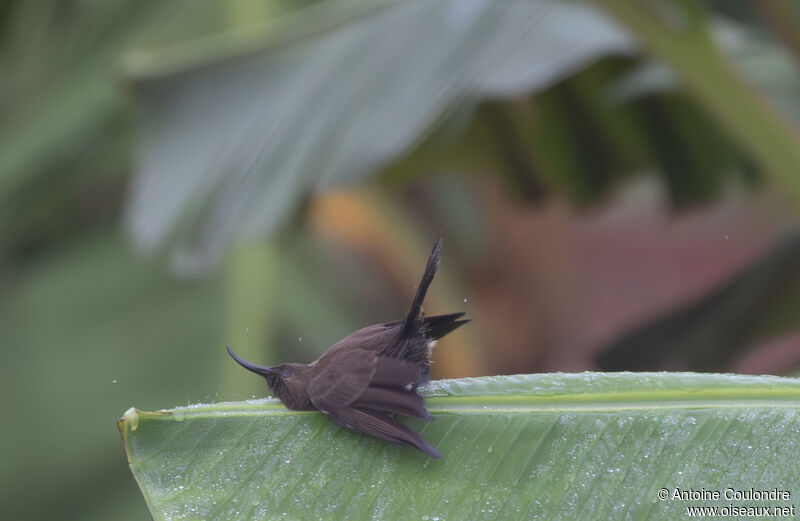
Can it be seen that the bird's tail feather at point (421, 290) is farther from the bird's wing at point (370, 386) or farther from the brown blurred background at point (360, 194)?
the brown blurred background at point (360, 194)

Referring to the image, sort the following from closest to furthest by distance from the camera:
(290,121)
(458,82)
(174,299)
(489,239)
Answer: (458,82) < (290,121) < (174,299) < (489,239)

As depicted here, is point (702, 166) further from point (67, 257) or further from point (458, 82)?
point (67, 257)

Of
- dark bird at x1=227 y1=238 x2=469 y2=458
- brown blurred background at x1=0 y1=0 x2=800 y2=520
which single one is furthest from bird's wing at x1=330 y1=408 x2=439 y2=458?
brown blurred background at x1=0 y1=0 x2=800 y2=520

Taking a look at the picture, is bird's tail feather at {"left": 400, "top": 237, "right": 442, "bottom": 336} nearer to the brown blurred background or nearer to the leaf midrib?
the leaf midrib

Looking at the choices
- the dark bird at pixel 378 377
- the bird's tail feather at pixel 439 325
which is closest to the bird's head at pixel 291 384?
the dark bird at pixel 378 377

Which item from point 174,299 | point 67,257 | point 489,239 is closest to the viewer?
point 174,299

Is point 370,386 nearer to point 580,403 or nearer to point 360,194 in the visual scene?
point 580,403

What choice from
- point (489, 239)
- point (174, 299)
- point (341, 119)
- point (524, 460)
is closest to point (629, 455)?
point (524, 460)
